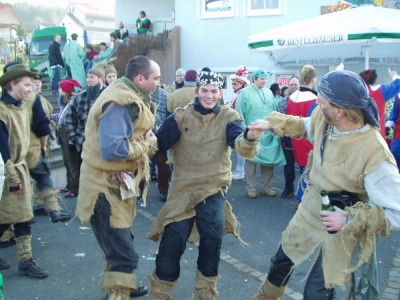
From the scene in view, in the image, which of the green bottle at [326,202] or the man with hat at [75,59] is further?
the man with hat at [75,59]

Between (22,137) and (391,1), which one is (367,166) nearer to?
(22,137)

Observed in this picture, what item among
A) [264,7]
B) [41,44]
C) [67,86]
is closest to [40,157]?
[67,86]

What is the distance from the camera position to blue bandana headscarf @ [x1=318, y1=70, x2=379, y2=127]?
271 cm

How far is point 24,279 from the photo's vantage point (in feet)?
14.9

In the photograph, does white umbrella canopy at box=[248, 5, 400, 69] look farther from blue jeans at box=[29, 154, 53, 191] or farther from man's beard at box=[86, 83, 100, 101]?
blue jeans at box=[29, 154, 53, 191]

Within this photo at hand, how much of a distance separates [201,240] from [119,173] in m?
0.80

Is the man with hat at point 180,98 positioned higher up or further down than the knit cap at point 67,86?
further down

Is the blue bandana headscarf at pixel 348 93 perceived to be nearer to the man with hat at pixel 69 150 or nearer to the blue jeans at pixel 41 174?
the blue jeans at pixel 41 174

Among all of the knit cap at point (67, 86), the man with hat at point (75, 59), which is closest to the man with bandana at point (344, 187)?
the knit cap at point (67, 86)

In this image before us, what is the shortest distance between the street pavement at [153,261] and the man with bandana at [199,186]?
2.25 ft

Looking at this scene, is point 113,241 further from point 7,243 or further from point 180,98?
point 180,98

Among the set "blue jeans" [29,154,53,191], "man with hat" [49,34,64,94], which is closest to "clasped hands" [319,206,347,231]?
"blue jeans" [29,154,53,191]

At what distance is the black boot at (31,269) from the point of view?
4547 mm

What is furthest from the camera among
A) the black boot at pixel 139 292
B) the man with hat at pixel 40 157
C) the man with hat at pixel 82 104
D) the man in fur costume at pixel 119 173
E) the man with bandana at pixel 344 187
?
the man with hat at pixel 82 104
